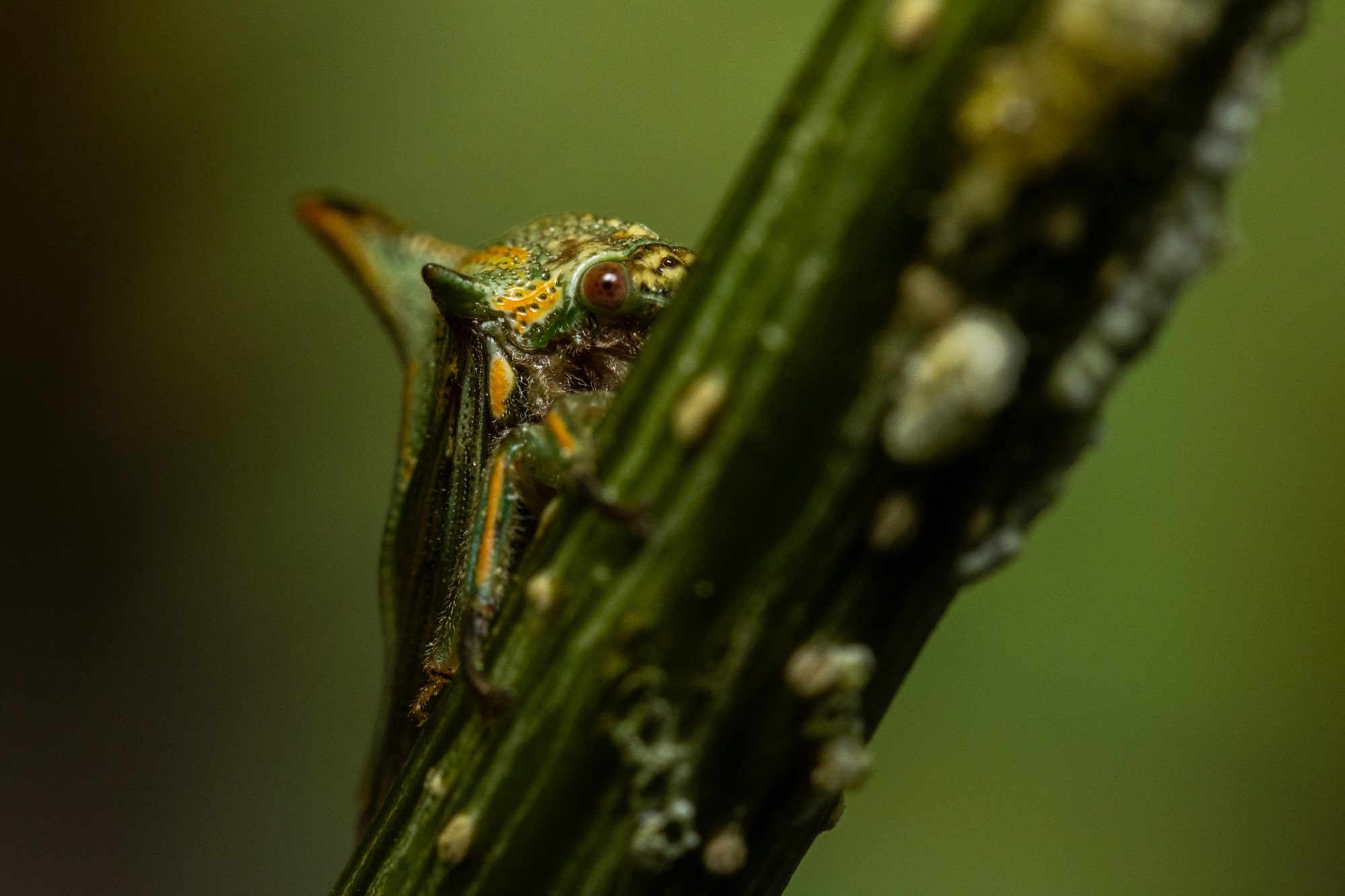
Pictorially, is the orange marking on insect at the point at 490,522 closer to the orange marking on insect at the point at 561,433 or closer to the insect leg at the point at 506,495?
the insect leg at the point at 506,495

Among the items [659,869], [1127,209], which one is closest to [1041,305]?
[1127,209]

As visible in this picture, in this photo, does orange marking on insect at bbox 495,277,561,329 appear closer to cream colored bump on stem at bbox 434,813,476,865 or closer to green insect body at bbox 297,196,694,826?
green insect body at bbox 297,196,694,826

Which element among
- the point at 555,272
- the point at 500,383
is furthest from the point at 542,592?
the point at 555,272

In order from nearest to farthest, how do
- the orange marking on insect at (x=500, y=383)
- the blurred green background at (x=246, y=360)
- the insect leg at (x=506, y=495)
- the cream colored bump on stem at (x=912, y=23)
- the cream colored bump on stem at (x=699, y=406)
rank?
the cream colored bump on stem at (x=912, y=23), the cream colored bump on stem at (x=699, y=406), the insect leg at (x=506, y=495), the orange marking on insect at (x=500, y=383), the blurred green background at (x=246, y=360)

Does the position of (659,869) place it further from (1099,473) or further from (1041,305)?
(1099,473)

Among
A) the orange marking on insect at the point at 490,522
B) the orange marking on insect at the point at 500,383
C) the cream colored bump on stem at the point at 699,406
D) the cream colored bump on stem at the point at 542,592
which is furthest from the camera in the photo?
the orange marking on insect at the point at 500,383

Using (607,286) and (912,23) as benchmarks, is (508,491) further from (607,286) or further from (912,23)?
(912,23)

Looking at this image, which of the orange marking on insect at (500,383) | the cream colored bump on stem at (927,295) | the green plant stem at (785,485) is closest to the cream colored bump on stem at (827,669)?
the green plant stem at (785,485)
